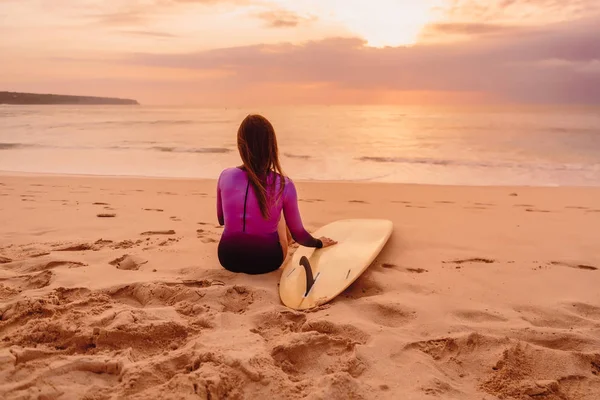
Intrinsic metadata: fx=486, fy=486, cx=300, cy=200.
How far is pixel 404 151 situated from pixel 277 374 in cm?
1259

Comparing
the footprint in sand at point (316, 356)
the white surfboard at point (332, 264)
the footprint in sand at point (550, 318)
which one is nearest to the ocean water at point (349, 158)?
the white surfboard at point (332, 264)

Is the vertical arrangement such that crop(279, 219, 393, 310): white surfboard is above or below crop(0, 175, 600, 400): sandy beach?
above

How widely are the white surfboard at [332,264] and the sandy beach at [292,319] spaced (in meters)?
0.09

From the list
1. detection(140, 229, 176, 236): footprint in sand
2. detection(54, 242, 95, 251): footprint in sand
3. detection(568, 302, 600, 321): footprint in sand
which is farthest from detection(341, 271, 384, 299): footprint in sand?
detection(54, 242, 95, 251): footprint in sand

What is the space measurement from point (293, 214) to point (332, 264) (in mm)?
443

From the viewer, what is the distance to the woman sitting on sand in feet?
9.61

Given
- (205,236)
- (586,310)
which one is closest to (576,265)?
(586,310)

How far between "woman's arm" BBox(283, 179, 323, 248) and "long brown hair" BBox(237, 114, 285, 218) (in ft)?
0.25

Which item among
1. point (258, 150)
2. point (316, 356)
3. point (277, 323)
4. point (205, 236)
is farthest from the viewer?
point (205, 236)

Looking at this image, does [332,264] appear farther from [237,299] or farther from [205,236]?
[205,236]

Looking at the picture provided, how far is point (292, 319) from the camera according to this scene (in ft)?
8.34

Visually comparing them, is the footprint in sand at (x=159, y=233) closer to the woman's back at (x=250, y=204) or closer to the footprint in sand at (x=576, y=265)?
the woman's back at (x=250, y=204)

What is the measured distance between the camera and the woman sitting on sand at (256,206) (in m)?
2.93

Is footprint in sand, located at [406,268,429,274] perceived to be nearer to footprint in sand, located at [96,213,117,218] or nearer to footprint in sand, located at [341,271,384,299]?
footprint in sand, located at [341,271,384,299]
